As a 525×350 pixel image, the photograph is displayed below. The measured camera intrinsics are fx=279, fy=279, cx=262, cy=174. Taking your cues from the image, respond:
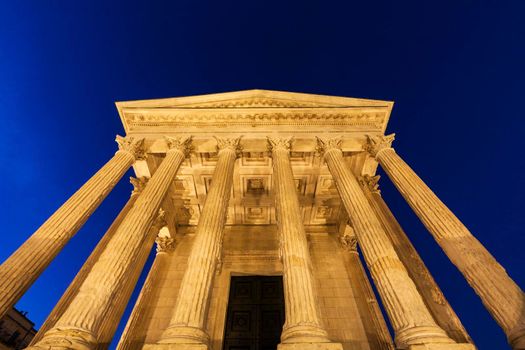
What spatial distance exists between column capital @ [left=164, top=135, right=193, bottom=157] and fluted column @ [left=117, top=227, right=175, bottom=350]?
708 cm

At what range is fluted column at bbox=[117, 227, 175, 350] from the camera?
14.8 m

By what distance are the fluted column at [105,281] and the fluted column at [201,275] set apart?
2.17 metres

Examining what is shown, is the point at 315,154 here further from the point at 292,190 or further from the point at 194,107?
the point at 194,107

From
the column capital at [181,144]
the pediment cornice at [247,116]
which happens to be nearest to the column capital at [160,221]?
the column capital at [181,144]

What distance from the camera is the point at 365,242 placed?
439 inches

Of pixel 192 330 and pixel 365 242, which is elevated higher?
pixel 365 242

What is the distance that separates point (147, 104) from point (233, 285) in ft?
43.2

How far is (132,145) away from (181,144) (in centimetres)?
281

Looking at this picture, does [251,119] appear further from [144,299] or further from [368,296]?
[368,296]

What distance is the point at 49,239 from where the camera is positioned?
10.8 m

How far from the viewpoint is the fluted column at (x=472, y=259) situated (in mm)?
8055

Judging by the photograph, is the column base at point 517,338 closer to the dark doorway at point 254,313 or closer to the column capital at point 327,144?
the column capital at point 327,144

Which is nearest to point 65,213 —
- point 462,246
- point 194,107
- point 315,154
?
point 194,107

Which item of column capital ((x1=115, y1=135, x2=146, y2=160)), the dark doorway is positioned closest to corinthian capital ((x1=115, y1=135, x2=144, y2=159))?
column capital ((x1=115, y1=135, x2=146, y2=160))
